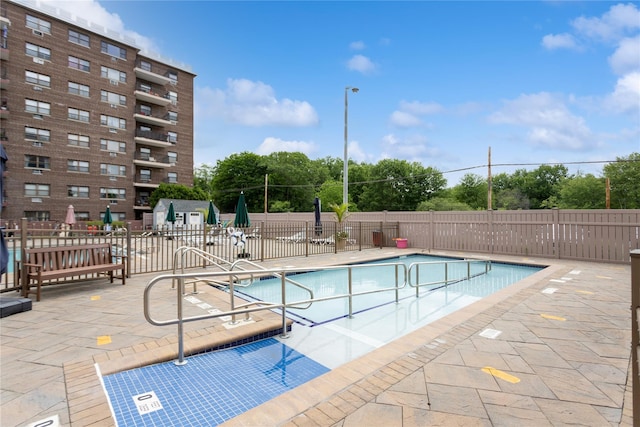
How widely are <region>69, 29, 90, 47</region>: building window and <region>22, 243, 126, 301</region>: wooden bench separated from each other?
101 feet

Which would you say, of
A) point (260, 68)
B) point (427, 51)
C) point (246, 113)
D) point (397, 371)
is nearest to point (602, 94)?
point (427, 51)

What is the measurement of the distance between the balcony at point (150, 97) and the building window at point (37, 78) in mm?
6497

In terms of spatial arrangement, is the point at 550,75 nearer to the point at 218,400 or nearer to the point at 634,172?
the point at 218,400

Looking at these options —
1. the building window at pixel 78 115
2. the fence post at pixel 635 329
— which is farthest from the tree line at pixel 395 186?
the fence post at pixel 635 329

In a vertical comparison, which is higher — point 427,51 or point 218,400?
point 427,51

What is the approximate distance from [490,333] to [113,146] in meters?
34.1

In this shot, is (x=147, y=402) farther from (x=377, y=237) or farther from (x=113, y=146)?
(x=113, y=146)

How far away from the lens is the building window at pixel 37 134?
82.1ft

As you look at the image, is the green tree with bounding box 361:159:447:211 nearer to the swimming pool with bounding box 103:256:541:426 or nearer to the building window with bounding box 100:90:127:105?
the building window with bounding box 100:90:127:105

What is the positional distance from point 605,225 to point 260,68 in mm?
19110

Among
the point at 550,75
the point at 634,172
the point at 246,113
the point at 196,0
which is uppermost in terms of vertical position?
the point at 246,113

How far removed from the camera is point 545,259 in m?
10.7

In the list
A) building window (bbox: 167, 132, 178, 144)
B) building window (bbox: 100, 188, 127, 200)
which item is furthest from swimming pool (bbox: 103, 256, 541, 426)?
building window (bbox: 167, 132, 178, 144)

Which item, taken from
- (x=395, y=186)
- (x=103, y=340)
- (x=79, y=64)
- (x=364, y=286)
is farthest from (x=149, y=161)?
(x=103, y=340)
